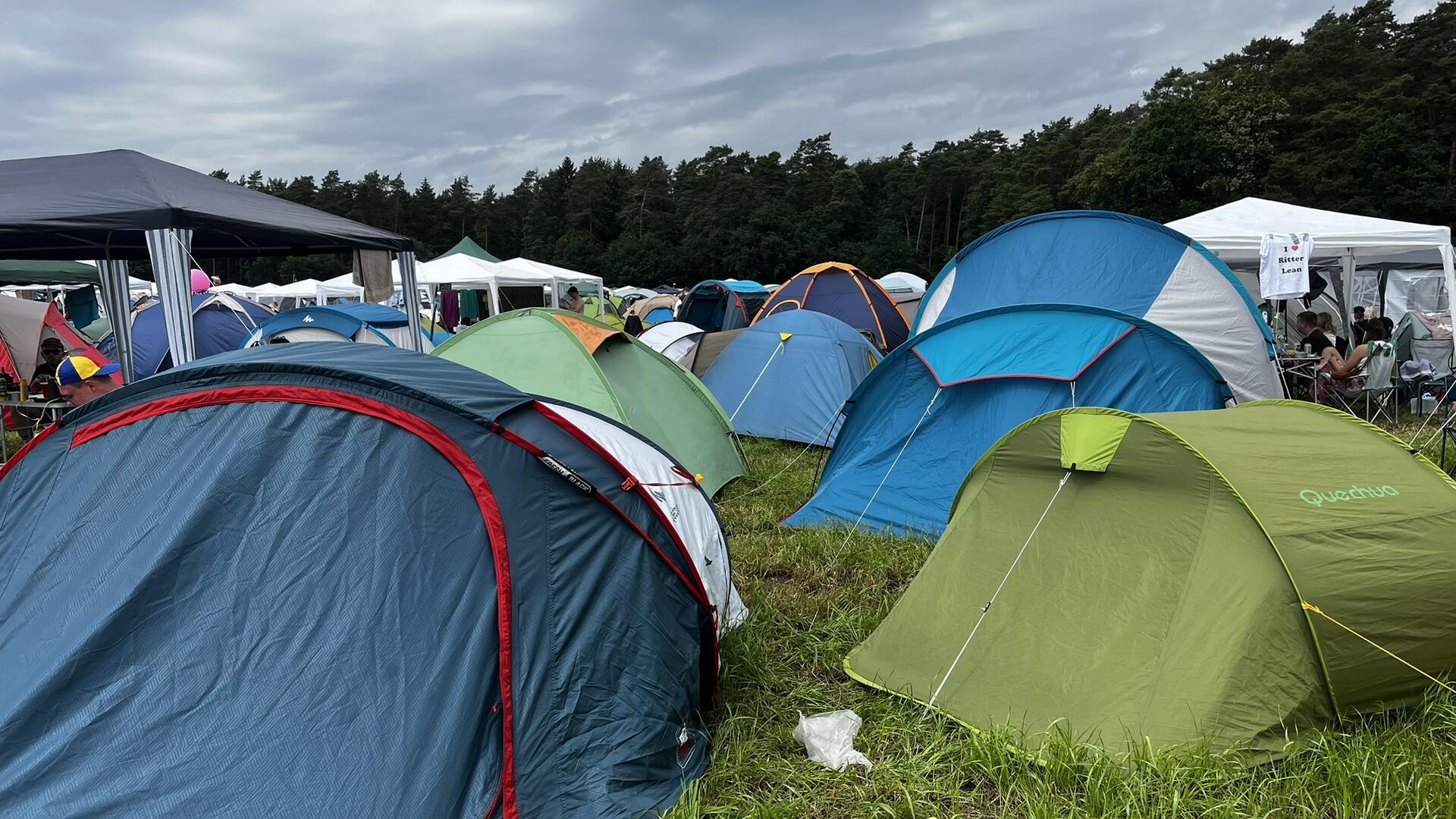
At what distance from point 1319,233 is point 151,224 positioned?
11.4 meters

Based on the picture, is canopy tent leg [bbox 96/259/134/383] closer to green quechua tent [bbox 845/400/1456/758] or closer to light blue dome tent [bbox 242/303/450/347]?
light blue dome tent [bbox 242/303/450/347]

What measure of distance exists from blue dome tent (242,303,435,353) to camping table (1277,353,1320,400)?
9748 mm

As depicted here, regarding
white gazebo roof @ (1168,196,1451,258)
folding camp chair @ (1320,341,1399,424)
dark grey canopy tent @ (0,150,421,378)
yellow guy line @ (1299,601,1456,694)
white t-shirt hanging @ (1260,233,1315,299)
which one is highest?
dark grey canopy tent @ (0,150,421,378)

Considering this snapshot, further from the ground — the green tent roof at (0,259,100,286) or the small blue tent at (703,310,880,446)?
the green tent roof at (0,259,100,286)

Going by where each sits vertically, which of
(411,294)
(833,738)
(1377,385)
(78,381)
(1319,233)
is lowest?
(1377,385)

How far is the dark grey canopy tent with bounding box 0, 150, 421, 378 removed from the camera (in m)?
6.18

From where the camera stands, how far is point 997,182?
4784 cm

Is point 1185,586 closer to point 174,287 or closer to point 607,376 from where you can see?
point 607,376

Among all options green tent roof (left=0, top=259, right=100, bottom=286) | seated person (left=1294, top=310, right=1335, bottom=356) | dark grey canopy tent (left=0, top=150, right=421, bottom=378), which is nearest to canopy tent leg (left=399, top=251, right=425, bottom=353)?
dark grey canopy tent (left=0, top=150, right=421, bottom=378)

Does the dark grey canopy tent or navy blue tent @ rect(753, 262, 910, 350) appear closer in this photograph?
the dark grey canopy tent

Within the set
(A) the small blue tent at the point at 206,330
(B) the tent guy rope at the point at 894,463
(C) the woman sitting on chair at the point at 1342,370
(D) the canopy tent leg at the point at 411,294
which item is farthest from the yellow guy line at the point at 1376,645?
(A) the small blue tent at the point at 206,330

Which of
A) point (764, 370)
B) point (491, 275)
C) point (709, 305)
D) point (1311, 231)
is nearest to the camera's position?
point (764, 370)

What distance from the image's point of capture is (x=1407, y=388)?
9.74 metres

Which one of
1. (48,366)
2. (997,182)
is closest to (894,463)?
(48,366)
